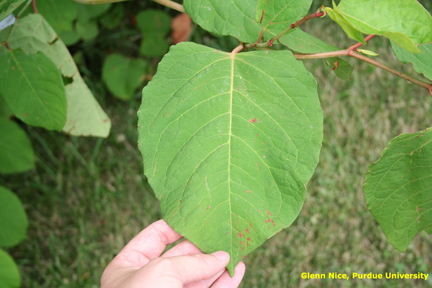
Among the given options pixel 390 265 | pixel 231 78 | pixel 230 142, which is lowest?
pixel 390 265

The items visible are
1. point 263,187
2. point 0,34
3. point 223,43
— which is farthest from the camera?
→ point 223,43

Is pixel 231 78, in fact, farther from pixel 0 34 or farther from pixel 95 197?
pixel 95 197

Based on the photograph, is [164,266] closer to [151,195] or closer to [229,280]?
[229,280]

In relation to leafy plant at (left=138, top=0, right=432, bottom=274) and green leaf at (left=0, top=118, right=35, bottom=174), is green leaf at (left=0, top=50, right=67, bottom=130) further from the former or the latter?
green leaf at (left=0, top=118, right=35, bottom=174)

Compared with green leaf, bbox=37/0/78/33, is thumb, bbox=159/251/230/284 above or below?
below

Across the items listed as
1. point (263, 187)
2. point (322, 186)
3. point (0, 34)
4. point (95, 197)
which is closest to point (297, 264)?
point (322, 186)

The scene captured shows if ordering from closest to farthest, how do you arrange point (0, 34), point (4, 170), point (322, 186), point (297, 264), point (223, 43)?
point (0, 34)
point (4, 170)
point (297, 264)
point (322, 186)
point (223, 43)

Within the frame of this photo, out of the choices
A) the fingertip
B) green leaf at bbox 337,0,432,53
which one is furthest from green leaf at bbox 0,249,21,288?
green leaf at bbox 337,0,432,53

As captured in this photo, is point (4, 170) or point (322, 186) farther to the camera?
point (322, 186)
